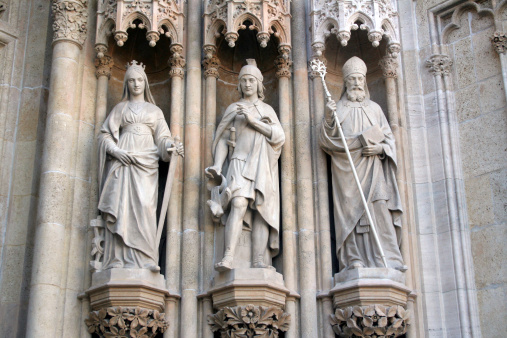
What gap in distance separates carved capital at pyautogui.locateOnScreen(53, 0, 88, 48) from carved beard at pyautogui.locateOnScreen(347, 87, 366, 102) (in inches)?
148

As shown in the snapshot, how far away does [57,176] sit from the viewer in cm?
1066

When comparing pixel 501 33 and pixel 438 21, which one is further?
pixel 438 21

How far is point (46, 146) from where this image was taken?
10.9m

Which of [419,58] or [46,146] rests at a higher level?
[419,58]

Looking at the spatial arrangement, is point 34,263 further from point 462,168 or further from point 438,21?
point 438,21

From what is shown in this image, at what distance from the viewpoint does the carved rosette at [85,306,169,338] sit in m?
9.91

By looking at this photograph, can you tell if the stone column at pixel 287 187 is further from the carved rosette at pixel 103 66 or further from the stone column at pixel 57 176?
the stone column at pixel 57 176

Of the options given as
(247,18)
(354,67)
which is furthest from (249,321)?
(247,18)

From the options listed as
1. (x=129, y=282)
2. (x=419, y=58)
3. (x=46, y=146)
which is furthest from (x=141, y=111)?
(x=419, y=58)

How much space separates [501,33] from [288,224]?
3.87 m

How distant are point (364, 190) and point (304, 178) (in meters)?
0.84

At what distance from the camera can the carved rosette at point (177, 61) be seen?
1149 centimetres

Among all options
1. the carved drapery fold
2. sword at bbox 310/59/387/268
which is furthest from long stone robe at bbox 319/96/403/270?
the carved drapery fold

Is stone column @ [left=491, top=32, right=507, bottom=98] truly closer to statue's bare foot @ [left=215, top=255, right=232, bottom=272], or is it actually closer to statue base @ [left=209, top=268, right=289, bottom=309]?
statue base @ [left=209, top=268, right=289, bottom=309]
